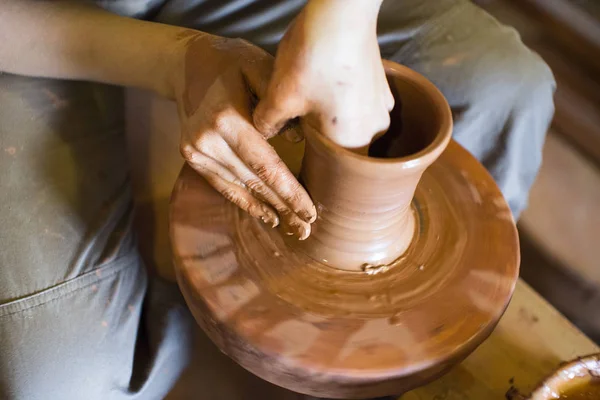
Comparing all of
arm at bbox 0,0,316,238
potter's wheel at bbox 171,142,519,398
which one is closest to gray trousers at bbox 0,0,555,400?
arm at bbox 0,0,316,238

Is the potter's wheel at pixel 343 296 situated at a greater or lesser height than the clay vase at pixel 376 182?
lesser

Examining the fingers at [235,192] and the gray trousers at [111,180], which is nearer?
the fingers at [235,192]

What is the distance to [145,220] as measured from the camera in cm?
147

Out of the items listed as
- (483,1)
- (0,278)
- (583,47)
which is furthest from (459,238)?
(483,1)

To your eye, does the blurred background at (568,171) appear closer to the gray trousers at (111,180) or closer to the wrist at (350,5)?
the gray trousers at (111,180)

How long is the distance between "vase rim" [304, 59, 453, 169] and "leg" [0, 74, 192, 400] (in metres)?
0.58

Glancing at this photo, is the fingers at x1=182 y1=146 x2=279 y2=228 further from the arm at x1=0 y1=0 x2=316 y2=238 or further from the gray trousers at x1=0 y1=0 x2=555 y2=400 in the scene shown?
the gray trousers at x1=0 y1=0 x2=555 y2=400

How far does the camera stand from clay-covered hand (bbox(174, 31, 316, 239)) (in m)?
0.82

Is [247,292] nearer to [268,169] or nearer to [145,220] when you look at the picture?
[268,169]

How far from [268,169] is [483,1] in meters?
1.95

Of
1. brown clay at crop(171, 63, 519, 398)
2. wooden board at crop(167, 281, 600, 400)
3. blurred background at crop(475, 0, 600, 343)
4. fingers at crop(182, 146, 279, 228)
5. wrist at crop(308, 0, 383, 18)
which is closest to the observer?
wrist at crop(308, 0, 383, 18)

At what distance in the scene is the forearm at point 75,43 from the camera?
108cm

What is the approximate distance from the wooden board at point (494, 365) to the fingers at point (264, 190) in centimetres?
48

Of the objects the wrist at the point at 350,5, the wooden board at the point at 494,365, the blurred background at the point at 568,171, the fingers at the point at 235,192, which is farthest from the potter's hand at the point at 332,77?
the blurred background at the point at 568,171
